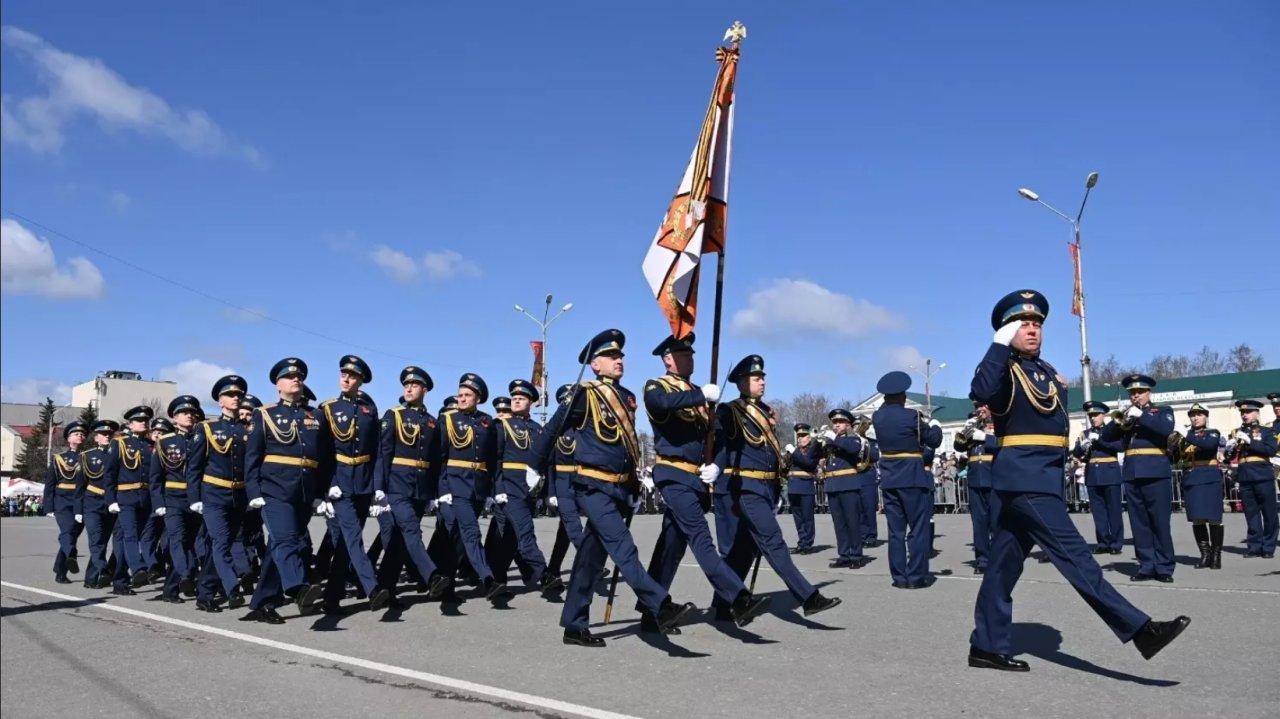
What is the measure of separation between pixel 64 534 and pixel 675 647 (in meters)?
9.97

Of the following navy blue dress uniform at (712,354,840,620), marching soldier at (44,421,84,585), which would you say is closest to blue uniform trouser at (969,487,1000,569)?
navy blue dress uniform at (712,354,840,620)

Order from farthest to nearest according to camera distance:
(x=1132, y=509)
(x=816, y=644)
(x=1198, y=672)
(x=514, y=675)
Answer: (x=1132, y=509), (x=816, y=644), (x=514, y=675), (x=1198, y=672)

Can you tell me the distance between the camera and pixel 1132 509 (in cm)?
1027

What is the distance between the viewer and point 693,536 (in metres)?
7.16

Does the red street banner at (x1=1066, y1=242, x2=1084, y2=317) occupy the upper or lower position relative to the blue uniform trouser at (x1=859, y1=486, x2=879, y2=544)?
upper

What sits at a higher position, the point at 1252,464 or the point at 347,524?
the point at 1252,464

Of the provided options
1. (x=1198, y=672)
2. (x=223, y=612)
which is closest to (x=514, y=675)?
(x=1198, y=672)

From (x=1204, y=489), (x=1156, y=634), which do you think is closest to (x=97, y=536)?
(x=1156, y=634)

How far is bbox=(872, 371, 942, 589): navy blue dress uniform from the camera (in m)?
10.1

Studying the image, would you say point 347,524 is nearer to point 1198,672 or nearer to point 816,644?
point 816,644

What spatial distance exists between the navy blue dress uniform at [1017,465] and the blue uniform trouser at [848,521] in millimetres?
6777

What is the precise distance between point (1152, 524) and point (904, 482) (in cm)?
244

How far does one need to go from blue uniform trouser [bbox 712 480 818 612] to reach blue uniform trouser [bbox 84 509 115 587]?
8272 mm

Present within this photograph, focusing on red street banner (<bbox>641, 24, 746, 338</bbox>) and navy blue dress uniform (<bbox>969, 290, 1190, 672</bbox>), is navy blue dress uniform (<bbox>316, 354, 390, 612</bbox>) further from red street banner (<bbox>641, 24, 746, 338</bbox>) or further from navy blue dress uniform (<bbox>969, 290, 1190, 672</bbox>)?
navy blue dress uniform (<bbox>969, 290, 1190, 672</bbox>)
